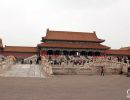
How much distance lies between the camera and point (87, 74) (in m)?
30.0

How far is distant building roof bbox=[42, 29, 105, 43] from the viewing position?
57431mm

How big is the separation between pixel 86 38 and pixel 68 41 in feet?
13.0

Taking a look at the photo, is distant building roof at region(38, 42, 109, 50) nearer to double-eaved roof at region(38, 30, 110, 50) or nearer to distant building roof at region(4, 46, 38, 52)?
double-eaved roof at region(38, 30, 110, 50)

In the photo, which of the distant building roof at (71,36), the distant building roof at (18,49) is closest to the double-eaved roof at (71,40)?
the distant building roof at (71,36)

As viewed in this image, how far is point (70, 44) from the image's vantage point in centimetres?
5728

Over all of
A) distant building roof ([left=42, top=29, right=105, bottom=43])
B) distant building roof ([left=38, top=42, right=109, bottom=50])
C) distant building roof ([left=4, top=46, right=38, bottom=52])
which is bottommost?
distant building roof ([left=4, top=46, right=38, bottom=52])

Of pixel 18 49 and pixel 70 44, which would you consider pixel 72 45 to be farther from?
pixel 18 49

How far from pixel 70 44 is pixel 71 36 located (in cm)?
233

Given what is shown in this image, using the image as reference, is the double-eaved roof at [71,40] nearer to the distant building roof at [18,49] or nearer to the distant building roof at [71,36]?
the distant building roof at [71,36]

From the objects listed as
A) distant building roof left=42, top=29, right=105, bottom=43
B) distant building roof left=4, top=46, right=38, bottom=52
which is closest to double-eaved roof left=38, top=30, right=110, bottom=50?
distant building roof left=42, top=29, right=105, bottom=43

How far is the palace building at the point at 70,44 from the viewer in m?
55.2

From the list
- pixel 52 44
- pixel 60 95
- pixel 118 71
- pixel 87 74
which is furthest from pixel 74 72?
pixel 52 44

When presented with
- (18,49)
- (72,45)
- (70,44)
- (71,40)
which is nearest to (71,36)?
(71,40)

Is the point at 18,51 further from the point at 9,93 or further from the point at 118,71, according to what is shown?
the point at 9,93
